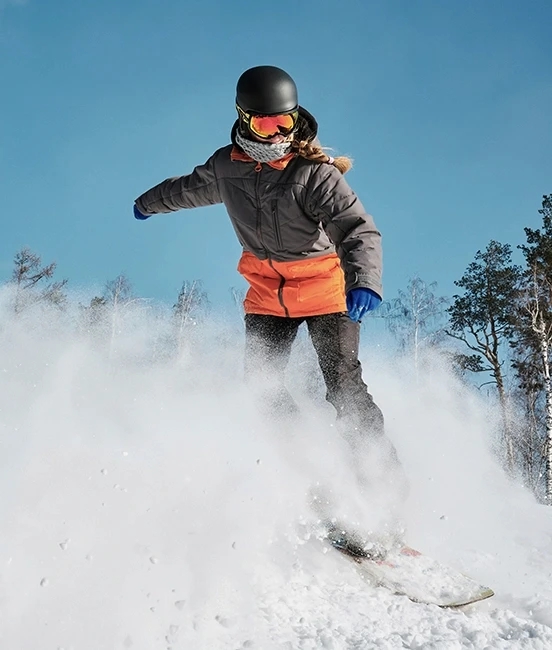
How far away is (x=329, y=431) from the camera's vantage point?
310cm

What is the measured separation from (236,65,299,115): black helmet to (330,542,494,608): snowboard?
2.22 m

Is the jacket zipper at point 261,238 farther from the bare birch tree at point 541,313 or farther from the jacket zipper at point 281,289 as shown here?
the bare birch tree at point 541,313

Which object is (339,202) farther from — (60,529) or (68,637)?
(68,637)

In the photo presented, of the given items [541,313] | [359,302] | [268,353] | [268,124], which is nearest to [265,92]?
[268,124]

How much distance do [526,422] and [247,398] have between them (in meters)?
17.6

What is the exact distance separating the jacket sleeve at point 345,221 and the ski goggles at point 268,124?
0.27 meters

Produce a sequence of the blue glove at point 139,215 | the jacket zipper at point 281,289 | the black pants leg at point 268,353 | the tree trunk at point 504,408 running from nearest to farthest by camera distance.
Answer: the jacket zipper at point 281,289 → the black pants leg at point 268,353 → the blue glove at point 139,215 → the tree trunk at point 504,408

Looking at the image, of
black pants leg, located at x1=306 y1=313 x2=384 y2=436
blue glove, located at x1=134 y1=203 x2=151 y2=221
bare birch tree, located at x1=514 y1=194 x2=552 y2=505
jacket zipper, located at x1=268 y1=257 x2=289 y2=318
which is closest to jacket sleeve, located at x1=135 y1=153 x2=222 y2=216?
blue glove, located at x1=134 y1=203 x2=151 y2=221

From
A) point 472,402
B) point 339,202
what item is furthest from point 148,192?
point 472,402

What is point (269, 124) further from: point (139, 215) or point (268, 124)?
point (139, 215)

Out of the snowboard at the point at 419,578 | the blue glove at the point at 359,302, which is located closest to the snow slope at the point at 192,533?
the snowboard at the point at 419,578

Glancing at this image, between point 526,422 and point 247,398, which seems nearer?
point 247,398

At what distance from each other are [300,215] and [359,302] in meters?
0.59

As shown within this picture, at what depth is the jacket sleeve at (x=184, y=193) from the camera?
3.30m
